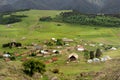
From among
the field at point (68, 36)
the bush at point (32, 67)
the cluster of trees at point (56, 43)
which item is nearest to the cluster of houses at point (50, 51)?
the cluster of trees at point (56, 43)

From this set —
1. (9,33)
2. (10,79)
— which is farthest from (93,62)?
(9,33)

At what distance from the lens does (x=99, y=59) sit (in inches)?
3477

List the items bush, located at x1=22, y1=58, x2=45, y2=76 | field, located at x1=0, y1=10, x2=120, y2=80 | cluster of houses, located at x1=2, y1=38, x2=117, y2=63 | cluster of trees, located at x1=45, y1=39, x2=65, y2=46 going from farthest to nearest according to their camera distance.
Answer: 1. cluster of trees, located at x1=45, y1=39, x2=65, y2=46
2. cluster of houses, located at x1=2, y1=38, x2=117, y2=63
3. field, located at x1=0, y1=10, x2=120, y2=80
4. bush, located at x1=22, y1=58, x2=45, y2=76

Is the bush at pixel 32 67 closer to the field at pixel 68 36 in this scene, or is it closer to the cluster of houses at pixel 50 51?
the field at pixel 68 36

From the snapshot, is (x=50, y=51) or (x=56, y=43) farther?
(x=56, y=43)

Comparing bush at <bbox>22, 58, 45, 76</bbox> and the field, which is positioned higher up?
bush at <bbox>22, 58, 45, 76</bbox>

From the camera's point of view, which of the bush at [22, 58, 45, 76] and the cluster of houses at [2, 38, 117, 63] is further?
the cluster of houses at [2, 38, 117, 63]

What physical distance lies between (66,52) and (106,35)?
63626 millimetres

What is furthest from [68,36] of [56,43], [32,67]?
[32,67]

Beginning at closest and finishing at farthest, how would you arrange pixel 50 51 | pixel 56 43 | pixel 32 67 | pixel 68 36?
pixel 32 67
pixel 50 51
pixel 56 43
pixel 68 36

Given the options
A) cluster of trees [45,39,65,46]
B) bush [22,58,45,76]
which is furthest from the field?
bush [22,58,45,76]

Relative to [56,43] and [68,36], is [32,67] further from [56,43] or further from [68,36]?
[68,36]

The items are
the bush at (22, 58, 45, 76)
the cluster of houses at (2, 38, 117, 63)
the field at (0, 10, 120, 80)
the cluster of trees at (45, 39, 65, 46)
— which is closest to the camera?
the bush at (22, 58, 45, 76)

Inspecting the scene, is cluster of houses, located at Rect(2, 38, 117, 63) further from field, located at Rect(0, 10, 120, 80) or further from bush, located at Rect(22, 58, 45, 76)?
bush, located at Rect(22, 58, 45, 76)
